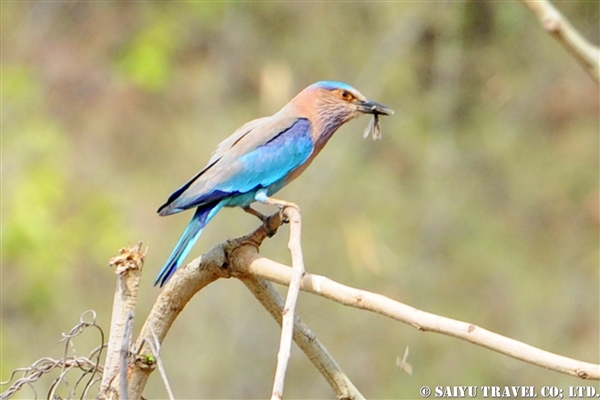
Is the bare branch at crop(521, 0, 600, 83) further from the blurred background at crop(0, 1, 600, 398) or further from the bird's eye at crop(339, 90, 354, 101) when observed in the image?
the blurred background at crop(0, 1, 600, 398)

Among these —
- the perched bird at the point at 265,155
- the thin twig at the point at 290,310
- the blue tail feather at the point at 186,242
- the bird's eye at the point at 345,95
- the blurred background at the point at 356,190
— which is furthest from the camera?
the blurred background at the point at 356,190

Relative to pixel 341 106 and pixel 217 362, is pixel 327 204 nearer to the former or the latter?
pixel 217 362

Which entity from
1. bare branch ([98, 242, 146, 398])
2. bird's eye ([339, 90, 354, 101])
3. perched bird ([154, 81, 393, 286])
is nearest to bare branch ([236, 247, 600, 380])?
bare branch ([98, 242, 146, 398])

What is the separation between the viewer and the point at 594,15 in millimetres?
6246

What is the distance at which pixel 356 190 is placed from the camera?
21.7ft

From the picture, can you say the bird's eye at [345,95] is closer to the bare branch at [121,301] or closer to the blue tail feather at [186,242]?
the blue tail feather at [186,242]

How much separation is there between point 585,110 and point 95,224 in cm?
433

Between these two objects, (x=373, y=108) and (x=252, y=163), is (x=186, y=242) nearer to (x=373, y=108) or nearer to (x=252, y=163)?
(x=252, y=163)

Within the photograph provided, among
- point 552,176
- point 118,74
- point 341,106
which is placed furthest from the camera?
point 118,74

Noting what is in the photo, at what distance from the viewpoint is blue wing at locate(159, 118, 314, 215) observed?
9.38ft

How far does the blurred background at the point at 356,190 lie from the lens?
600 cm

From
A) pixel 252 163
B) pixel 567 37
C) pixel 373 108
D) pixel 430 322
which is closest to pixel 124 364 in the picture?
pixel 430 322

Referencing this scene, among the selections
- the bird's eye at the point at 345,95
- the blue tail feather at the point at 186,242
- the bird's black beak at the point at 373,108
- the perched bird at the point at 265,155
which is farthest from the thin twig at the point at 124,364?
the bird's eye at the point at 345,95

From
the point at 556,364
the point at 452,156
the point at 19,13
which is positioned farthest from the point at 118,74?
the point at 556,364
